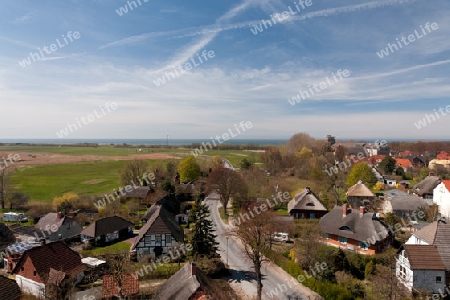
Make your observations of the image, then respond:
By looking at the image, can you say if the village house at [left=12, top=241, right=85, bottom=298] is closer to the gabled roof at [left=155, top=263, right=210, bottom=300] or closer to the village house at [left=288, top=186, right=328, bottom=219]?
the gabled roof at [left=155, top=263, right=210, bottom=300]

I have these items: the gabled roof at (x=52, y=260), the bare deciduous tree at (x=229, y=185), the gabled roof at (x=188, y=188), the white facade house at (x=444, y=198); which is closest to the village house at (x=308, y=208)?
the bare deciduous tree at (x=229, y=185)

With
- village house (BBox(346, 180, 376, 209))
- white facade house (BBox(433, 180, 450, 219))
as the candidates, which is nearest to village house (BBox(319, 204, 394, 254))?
village house (BBox(346, 180, 376, 209))

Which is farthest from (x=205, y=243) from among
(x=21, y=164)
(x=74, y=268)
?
(x=21, y=164)

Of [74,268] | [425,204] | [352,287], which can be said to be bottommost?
[425,204]

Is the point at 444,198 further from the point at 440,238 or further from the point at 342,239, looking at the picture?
the point at 440,238

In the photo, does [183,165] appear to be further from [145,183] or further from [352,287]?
[352,287]

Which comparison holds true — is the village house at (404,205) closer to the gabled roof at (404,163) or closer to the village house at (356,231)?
the village house at (356,231)
